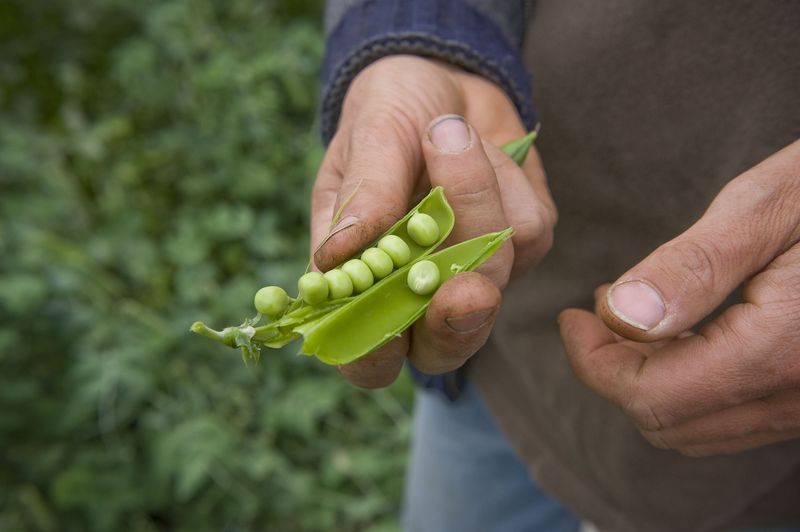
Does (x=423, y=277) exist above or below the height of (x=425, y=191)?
below

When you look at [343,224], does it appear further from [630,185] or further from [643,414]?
[630,185]

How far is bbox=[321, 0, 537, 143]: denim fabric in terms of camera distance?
61.9 inches

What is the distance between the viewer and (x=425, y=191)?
1.51 metres

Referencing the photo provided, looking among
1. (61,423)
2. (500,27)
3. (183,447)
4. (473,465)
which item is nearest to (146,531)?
(183,447)

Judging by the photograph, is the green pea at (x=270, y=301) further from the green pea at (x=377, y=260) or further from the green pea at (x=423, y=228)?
the green pea at (x=423, y=228)

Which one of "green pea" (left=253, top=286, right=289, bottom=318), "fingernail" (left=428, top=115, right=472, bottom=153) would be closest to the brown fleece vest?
"fingernail" (left=428, top=115, right=472, bottom=153)

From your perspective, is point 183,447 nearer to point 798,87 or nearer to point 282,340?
point 282,340

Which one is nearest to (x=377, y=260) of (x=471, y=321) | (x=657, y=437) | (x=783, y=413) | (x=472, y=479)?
(x=471, y=321)

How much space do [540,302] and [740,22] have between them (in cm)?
86

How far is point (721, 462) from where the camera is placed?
66.4 inches

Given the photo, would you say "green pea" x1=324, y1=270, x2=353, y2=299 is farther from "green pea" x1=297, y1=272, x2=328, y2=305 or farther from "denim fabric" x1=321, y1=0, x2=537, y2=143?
"denim fabric" x1=321, y1=0, x2=537, y2=143

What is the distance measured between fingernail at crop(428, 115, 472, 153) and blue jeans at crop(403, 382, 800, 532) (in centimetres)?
117

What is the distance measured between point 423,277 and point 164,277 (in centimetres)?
251

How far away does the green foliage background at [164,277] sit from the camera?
2.87m
